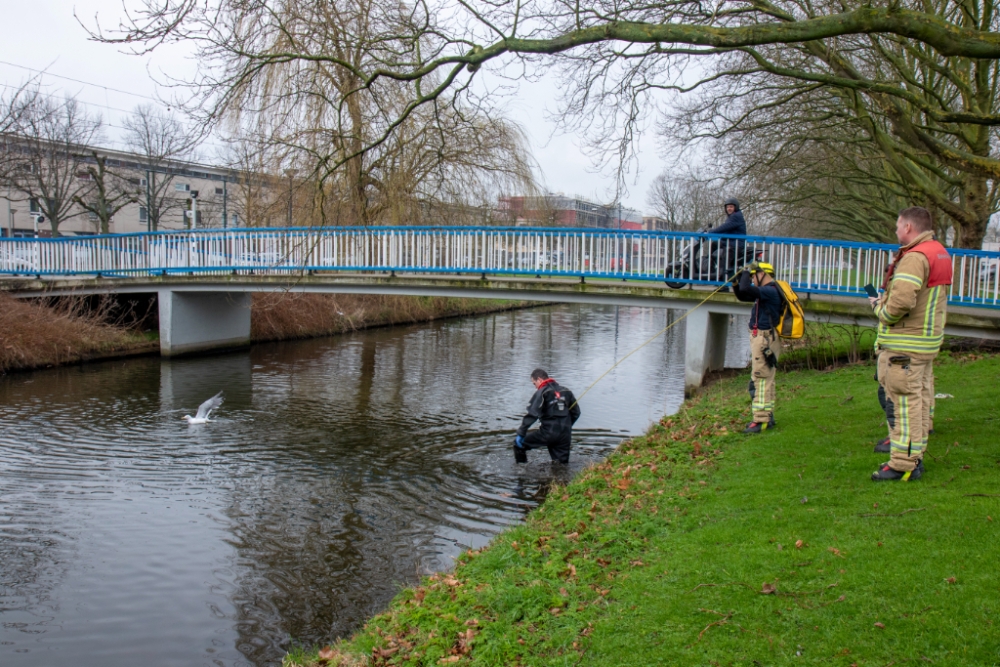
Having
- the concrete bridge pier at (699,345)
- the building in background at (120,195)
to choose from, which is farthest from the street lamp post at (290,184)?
the concrete bridge pier at (699,345)

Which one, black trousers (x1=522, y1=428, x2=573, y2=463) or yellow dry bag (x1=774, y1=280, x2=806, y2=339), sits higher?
yellow dry bag (x1=774, y1=280, x2=806, y2=339)

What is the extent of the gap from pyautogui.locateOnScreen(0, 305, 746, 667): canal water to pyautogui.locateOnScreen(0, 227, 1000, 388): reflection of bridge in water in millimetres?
2342

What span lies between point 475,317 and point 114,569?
29.8m

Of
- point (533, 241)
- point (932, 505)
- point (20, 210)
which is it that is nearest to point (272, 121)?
point (533, 241)

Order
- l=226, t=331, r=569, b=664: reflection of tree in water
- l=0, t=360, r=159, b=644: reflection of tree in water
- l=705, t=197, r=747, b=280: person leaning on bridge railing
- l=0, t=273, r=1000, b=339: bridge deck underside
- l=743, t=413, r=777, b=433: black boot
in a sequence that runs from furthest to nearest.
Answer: l=0, t=273, r=1000, b=339: bridge deck underside
l=705, t=197, r=747, b=280: person leaning on bridge railing
l=743, t=413, r=777, b=433: black boot
l=0, t=360, r=159, b=644: reflection of tree in water
l=226, t=331, r=569, b=664: reflection of tree in water

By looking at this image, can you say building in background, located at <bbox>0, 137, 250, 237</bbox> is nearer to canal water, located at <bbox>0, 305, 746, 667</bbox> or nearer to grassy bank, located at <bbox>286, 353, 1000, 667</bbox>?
canal water, located at <bbox>0, 305, 746, 667</bbox>

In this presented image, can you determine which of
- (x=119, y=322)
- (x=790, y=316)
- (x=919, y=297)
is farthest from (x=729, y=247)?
(x=119, y=322)

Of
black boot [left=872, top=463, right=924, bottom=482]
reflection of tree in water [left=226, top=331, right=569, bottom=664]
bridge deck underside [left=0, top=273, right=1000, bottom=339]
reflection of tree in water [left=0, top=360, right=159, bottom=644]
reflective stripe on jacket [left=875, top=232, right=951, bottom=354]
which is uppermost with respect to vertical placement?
reflective stripe on jacket [left=875, top=232, right=951, bottom=354]

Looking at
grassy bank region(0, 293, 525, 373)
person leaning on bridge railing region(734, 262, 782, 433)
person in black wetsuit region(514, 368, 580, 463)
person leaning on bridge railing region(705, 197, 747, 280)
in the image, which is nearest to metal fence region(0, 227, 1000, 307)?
person leaning on bridge railing region(705, 197, 747, 280)

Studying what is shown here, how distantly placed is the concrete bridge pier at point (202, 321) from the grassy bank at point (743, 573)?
1828 centimetres

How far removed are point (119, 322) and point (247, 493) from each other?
55.9ft

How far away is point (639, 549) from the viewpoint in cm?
582

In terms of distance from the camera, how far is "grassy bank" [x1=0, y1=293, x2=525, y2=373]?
19875 mm

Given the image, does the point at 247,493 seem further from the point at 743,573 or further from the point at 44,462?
the point at 743,573
